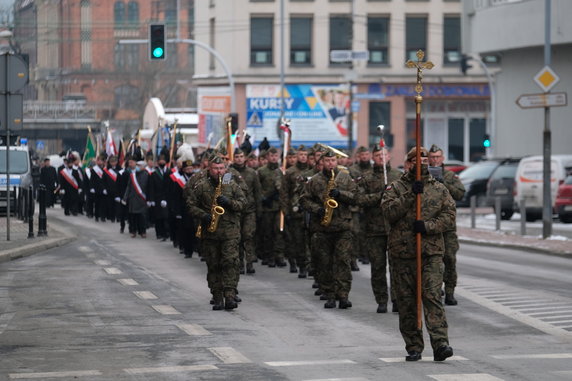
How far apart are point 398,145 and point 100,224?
32786 mm

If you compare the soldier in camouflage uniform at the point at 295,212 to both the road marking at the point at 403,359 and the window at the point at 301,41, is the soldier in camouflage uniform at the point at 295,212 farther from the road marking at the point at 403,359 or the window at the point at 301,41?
the window at the point at 301,41

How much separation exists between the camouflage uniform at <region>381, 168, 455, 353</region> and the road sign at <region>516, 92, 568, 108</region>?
16535 millimetres

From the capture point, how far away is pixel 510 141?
47125 mm

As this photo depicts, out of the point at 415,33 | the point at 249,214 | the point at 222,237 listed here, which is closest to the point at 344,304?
the point at 222,237

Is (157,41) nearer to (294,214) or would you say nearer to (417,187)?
(294,214)

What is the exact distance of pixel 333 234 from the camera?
625 inches

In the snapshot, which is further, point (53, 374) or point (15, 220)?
point (15, 220)

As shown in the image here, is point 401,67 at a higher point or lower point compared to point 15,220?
higher

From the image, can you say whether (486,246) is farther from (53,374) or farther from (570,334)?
(53,374)

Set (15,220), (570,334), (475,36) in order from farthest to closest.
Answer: (475,36) < (15,220) < (570,334)

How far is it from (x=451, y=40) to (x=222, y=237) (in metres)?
53.2

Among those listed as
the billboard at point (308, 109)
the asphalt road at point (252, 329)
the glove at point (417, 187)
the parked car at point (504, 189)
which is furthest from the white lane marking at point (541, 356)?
the billboard at point (308, 109)

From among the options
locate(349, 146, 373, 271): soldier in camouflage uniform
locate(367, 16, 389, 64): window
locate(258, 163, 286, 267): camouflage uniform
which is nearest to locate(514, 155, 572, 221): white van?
locate(349, 146, 373, 271): soldier in camouflage uniform

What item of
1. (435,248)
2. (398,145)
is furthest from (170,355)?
(398,145)
